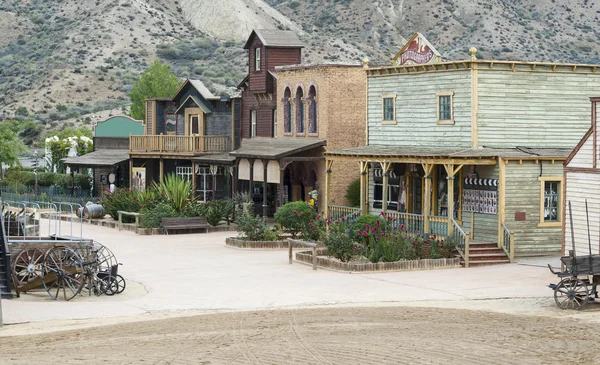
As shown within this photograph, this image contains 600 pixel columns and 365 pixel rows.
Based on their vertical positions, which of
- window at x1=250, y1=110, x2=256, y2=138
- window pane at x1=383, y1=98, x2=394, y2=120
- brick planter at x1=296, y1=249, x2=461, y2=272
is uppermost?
window at x1=250, y1=110, x2=256, y2=138

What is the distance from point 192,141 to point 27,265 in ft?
85.6

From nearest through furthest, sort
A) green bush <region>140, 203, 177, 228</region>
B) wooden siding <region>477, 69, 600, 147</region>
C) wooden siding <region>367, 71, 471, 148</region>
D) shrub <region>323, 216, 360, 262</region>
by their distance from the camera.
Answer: shrub <region>323, 216, 360, 262</region>, wooden siding <region>477, 69, 600, 147</region>, wooden siding <region>367, 71, 471, 148</region>, green bush <region>140, 203, 177, 228</region>

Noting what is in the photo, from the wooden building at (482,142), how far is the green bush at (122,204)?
10445mm

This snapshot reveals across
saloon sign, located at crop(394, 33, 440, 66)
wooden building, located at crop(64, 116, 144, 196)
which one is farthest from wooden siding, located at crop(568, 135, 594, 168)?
wooden building, located at crop(64, 116, 144, 196)

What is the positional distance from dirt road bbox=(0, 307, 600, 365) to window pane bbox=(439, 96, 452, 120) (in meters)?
12.7

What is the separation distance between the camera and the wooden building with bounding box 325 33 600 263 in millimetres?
33125

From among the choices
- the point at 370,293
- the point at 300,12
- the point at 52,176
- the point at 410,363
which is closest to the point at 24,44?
the point at 300,12

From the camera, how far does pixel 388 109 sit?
38625mm

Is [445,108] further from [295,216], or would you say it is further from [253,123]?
[253,123]

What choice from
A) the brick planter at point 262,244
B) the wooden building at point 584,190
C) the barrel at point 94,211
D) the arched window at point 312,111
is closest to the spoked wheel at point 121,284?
the brick planter at point 262,244

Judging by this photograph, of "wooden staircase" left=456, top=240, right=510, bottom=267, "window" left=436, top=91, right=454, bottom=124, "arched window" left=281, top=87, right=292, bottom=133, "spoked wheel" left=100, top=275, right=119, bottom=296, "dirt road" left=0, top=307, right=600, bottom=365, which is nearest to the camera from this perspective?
"dirt road" left=0, top=307, right=600, bottom=365

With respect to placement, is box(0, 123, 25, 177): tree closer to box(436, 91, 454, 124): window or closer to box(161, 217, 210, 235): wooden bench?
box(161, 217, 210, 235): wooden bench

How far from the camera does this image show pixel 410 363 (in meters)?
18.5

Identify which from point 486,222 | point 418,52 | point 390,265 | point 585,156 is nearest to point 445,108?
point 418,52
